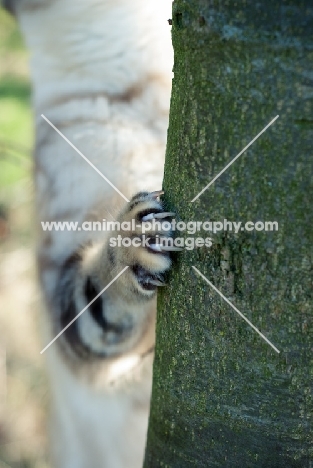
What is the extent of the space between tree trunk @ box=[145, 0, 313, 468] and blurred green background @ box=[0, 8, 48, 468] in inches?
55.3

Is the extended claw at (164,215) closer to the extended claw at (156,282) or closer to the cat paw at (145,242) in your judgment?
the cat paw at (145,242)

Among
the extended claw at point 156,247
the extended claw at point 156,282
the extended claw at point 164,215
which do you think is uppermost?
the extended claw at point 164,215

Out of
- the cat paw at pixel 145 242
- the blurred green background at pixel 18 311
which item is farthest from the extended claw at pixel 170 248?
the blurred green background at pixel 18 311

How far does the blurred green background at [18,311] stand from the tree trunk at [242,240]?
4.61 ft

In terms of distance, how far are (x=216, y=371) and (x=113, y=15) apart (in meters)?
1.73

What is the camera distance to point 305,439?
1218 millimetres

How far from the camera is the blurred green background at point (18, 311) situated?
368 cm

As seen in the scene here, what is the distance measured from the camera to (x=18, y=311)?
13.8 ft

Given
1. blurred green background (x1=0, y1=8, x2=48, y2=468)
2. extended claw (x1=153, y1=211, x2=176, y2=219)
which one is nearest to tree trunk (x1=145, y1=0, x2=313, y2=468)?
extended claw (x1=153, y1=211, x2=176, y2=219)

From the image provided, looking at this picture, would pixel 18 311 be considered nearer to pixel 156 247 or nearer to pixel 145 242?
pixel 145 242

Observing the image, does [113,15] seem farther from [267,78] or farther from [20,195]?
[20,195]

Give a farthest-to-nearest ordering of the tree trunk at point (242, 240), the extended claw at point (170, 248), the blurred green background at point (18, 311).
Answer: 1. the blurred green background at point (18, 311)
2. the extended claw at point (170, 248)
3. the tree trunk at point (242, 240)

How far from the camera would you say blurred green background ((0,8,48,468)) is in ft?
12.1

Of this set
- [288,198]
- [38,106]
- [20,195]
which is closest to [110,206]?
[38,106]
